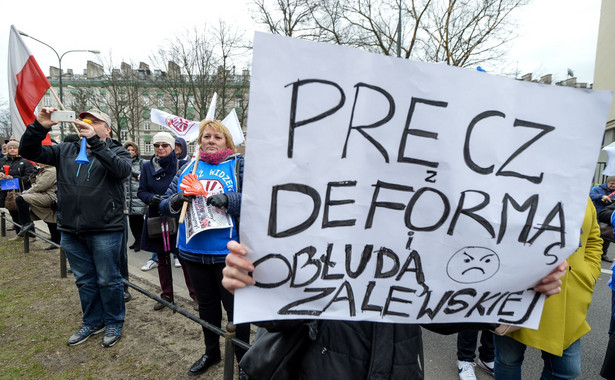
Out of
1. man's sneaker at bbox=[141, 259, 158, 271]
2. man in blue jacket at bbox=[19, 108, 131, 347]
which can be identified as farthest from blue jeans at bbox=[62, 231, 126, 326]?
man's sneaker at bbox=[141, 259, 158, 271]

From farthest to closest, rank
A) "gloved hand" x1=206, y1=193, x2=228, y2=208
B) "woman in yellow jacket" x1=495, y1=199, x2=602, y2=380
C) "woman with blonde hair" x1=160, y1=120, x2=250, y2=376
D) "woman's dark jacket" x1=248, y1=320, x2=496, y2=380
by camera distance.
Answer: "woman with blonde hair" x1=160, y1=120, x2=250, y2=376 < "gloved hand" x1=206, y1=193, x2=228, y2=208 < "woman in yellow jacket" x1=495, y1=199, x2=602, y2=380 < "woman's dark jacket" x1=248, y1=320, x2=496, y2=380

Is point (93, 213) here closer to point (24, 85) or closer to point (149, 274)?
point (24, 85)

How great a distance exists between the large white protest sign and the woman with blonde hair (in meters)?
1.35

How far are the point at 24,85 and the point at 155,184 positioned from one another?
4.93 feet

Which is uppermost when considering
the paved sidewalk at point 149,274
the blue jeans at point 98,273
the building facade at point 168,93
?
the building facade at point 168,93

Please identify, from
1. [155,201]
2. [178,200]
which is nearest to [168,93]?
[155,201]

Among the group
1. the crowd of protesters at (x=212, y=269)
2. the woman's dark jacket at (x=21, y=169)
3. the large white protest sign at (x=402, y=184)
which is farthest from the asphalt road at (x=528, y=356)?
the woman's dark jacket at (x=21, y=169)

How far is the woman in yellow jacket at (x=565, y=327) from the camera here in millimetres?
1861

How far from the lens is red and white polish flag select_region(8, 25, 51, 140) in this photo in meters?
2.97

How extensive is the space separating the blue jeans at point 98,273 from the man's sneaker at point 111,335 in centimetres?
4

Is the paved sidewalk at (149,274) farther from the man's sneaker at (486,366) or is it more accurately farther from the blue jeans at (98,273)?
the man's sneaker at (486,366)

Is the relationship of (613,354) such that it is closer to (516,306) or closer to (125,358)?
(516,306)

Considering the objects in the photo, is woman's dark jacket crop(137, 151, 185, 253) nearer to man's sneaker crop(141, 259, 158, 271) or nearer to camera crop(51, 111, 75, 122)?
camera crop(51, 111, 75, 122)

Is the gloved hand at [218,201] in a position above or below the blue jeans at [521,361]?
above
